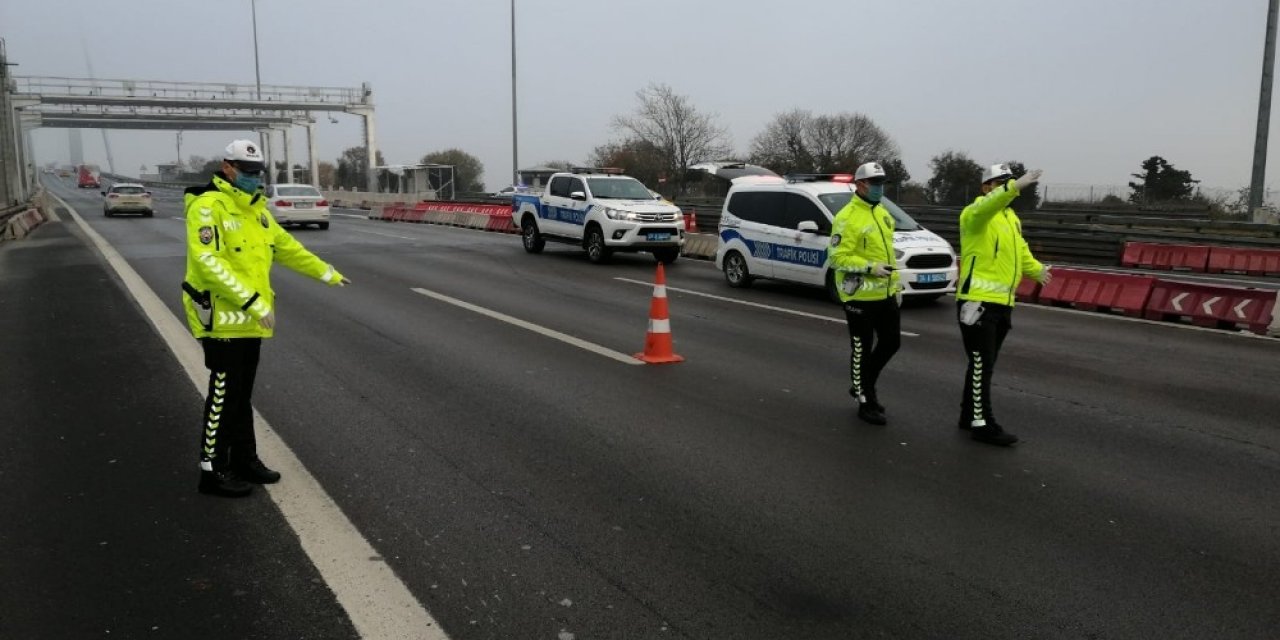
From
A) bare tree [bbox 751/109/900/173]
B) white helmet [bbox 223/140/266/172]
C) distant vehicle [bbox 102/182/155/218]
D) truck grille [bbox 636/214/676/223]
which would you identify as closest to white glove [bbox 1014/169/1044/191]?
white helmet [bbox 223/140/266/172]

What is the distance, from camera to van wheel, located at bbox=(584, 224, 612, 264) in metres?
18.0

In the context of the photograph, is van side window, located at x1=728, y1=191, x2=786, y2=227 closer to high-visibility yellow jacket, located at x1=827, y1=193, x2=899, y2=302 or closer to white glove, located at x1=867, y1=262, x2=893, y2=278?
high-visibility yellow jacket, located at x1=827, y1=193, x2=899, y2=302

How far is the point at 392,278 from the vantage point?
14797 millimetres

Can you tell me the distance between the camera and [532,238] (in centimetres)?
2069

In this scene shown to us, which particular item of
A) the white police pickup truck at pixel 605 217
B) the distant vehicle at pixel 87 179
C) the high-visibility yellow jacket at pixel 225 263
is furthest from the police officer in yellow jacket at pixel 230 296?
the distant vehicle at pixel 87 179

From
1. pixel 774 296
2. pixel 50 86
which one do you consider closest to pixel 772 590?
pixel 774 296

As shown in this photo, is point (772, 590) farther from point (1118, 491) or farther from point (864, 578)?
point (1118, 491)

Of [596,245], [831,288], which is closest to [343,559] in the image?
[831,288]

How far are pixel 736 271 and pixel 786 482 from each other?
988 cm

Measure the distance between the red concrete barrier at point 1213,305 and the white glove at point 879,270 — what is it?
281 inches

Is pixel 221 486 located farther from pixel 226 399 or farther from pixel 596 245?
pixel 596 245

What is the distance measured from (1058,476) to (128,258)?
704 inches

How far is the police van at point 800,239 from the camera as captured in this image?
12.4 metres

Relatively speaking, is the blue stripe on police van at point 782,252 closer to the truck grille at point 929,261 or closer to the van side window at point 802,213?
the van side window at point 802,213
